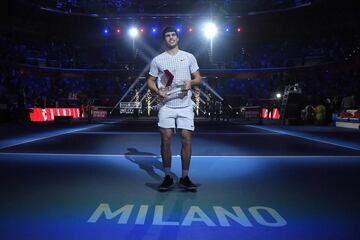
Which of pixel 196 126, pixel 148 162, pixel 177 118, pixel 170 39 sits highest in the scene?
pixel 170 39

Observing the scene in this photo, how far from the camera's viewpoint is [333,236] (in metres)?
2.60

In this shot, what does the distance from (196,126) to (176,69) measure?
1363 cm

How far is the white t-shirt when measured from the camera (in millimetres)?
4262

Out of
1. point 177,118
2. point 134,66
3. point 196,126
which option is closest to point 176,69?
point 177,118

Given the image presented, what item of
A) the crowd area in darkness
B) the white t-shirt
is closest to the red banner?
the crowd area in darkness

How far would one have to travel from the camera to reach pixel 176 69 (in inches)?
169

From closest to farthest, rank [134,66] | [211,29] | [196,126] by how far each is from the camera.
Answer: [196,126] → [211,29] → [134,66]

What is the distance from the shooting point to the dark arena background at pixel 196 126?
3061mm

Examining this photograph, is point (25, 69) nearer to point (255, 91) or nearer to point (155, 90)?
point (255, 91)

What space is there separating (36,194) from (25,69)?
36395mm

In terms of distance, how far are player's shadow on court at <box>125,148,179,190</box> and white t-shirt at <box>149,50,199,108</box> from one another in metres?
0.96

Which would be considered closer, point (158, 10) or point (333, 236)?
point (333, 236)

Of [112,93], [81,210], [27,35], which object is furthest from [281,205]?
[27,35]

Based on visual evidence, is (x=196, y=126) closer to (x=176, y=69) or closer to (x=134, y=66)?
(x=176, y=69)
